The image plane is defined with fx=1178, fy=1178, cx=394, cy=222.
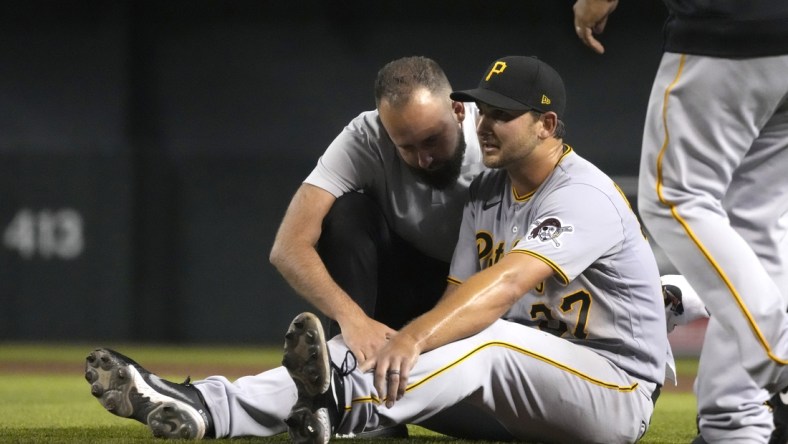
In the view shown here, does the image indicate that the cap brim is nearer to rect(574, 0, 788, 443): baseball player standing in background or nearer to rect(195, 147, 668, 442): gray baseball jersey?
rect(195, 147, 668, 442): gray baseball jersey

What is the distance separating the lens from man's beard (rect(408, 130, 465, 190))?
11.8ft

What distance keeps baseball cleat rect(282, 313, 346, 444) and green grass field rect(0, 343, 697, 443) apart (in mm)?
343

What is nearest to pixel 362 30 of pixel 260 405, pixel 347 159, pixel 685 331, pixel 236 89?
pixel 236 89

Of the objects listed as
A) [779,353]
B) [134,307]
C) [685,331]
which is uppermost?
[779,353]

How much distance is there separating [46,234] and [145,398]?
8.57 m

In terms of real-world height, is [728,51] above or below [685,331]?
above

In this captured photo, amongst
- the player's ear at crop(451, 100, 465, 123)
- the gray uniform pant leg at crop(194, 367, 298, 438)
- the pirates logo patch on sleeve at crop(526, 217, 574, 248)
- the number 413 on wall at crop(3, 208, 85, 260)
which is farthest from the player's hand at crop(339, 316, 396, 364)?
the number 413 on wall at crop(3, 208, 85, 260)

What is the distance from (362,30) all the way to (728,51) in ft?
32.0

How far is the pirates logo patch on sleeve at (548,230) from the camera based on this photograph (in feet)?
9.21

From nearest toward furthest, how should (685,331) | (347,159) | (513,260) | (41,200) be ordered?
(513,260) < (347,159) < (685,331) < (41,200)

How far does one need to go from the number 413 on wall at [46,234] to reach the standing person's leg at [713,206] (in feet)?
29.9

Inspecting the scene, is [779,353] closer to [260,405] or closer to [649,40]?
[260,405]

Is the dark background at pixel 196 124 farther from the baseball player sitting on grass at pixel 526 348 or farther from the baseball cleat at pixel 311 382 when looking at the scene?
the baseball cleat at pixel 311 382

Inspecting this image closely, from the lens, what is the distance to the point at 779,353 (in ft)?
7.66
